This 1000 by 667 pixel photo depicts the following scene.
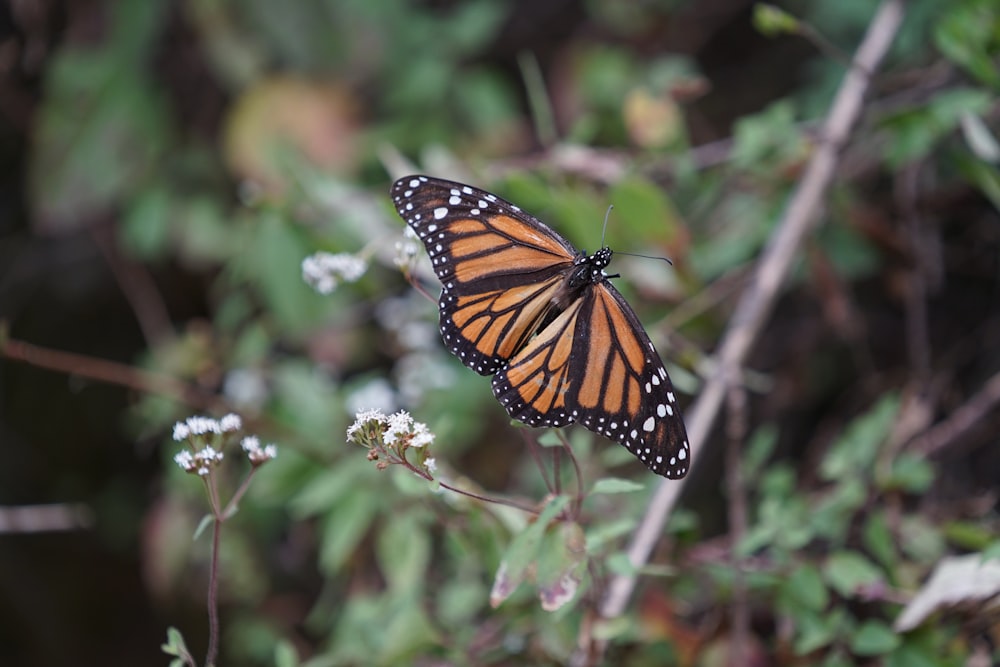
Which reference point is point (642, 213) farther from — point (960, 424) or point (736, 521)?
point (960, 424)

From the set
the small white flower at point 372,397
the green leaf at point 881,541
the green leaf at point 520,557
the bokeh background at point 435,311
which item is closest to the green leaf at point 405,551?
the bokeh background at point 435,311

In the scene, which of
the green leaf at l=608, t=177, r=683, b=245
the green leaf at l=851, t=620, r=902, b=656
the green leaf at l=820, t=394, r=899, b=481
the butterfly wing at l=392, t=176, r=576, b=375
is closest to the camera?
the butterfly wing at l=392, t=176, r=576, b=375

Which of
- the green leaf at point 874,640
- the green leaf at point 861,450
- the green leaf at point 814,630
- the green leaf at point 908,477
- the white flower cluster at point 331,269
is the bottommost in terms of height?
the green leaf at point 874,640

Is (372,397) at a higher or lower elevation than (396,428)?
higher

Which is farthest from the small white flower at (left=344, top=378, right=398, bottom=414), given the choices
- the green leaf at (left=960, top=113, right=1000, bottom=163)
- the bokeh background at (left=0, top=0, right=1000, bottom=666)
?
the green leaf at (left=960, top=113, right=1000, bottom=163)

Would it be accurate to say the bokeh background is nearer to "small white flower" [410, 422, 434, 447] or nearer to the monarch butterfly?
the monarch butterfly

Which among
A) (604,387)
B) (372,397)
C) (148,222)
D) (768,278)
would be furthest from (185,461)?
(148,222)

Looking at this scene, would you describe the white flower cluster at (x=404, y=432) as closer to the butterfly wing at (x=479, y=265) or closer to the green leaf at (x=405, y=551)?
the butterfly wing at (x=479, y=265)
